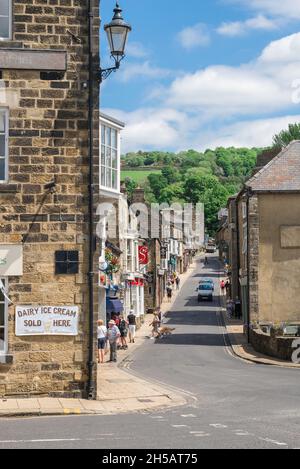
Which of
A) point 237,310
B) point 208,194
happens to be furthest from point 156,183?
point 237,310

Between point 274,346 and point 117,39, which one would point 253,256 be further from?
point 117,39

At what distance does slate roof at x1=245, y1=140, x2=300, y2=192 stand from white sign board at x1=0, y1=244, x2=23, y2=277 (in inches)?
807

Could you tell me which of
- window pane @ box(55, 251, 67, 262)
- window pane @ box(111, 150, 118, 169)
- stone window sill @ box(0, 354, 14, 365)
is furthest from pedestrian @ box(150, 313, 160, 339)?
stone window sill @ box(0, 354, 14, 365)

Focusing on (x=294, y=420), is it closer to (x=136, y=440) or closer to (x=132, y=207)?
(x=136, y=440)

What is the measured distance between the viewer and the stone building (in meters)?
15.4

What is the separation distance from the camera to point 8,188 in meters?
15.4

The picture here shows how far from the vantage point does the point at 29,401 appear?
48.5 feet

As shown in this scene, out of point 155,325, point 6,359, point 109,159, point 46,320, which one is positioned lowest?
point 155,325

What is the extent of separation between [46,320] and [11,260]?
60.0 inches

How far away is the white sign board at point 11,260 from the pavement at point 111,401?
8.97ft

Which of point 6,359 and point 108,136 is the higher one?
point 108,136

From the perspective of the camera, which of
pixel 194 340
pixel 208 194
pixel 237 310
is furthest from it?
A: pixel 208 194
